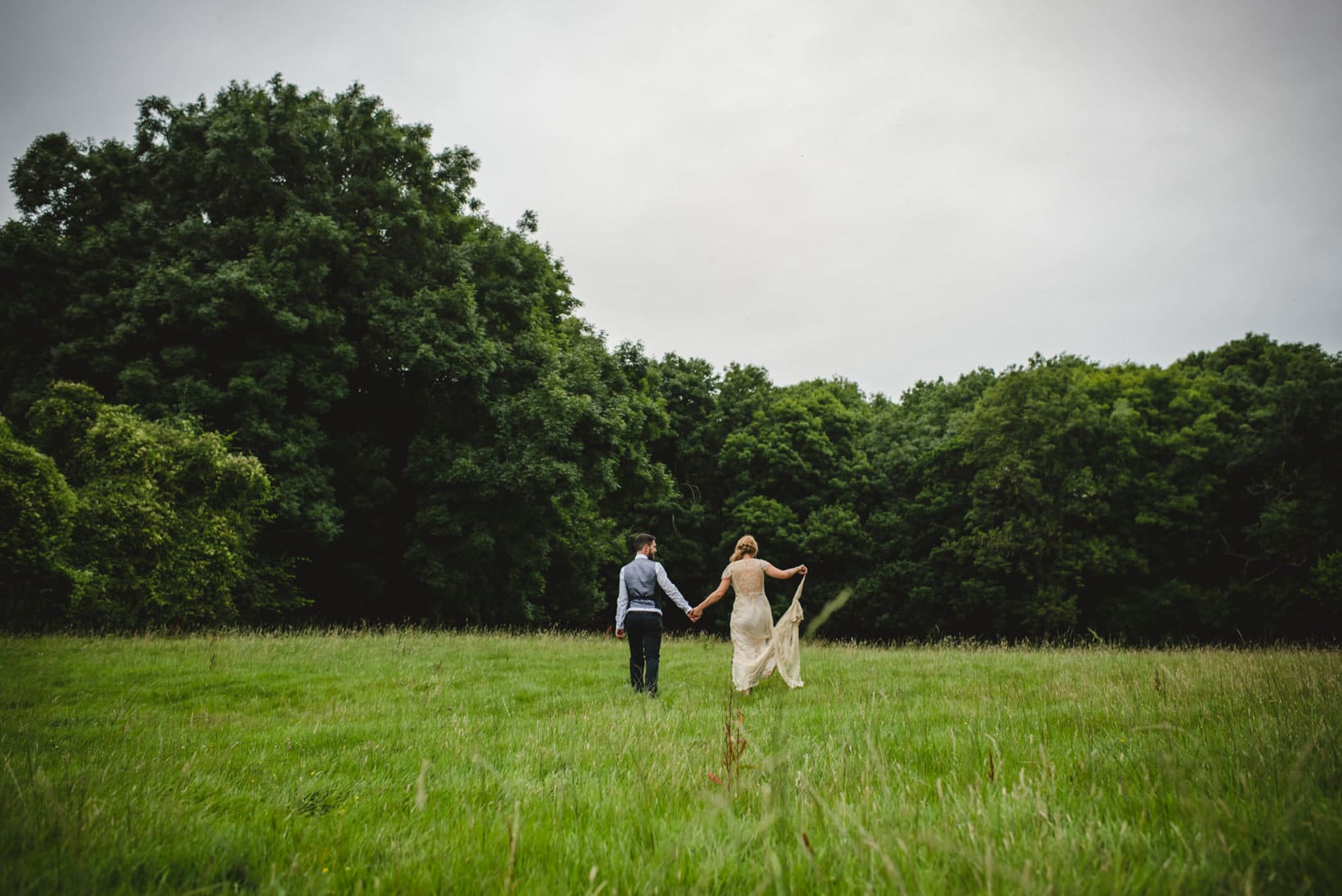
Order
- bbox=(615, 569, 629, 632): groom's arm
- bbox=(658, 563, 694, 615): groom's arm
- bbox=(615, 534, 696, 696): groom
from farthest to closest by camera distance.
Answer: bbox=(615, 569, 629, 632): groom's arm < bbox=(658, 563, 694, 615): groom's arm < bbox=(615, 534, 696, 696): groom

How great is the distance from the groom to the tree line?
1176 cm

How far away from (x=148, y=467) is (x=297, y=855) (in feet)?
58.1

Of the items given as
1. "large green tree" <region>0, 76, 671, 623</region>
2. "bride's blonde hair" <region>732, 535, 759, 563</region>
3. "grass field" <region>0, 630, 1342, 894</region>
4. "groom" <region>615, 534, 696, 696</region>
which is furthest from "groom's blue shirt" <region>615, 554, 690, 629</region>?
"large green tree" <region>0, 76, 671, 623</region>

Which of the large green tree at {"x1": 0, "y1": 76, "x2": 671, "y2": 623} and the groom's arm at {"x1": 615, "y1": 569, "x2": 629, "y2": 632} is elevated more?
the large green tree at {"x1": 0, "y1": 76, "x2": 671, "y2": 623}

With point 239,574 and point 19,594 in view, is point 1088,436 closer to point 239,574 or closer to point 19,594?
point 239,574

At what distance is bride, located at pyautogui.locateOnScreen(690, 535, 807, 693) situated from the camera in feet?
29.8

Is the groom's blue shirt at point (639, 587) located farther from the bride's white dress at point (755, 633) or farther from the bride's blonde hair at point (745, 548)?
the bride's blonde hair at point (745, 548)

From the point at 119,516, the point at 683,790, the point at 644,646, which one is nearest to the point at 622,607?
the point at 644,646

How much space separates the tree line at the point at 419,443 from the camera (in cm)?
1684

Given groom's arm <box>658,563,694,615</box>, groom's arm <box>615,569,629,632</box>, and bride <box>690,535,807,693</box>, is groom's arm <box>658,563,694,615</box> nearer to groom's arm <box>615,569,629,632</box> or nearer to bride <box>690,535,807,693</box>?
bride <box>690,535,807,693</box>

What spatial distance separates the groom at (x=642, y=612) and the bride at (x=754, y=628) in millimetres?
542

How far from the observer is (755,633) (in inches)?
371

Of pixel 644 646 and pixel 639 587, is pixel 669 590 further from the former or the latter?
pixel 644 646

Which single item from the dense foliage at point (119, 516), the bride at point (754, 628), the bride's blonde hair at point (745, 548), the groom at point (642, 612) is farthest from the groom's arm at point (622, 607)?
the dense foliage at point (119, 516)
